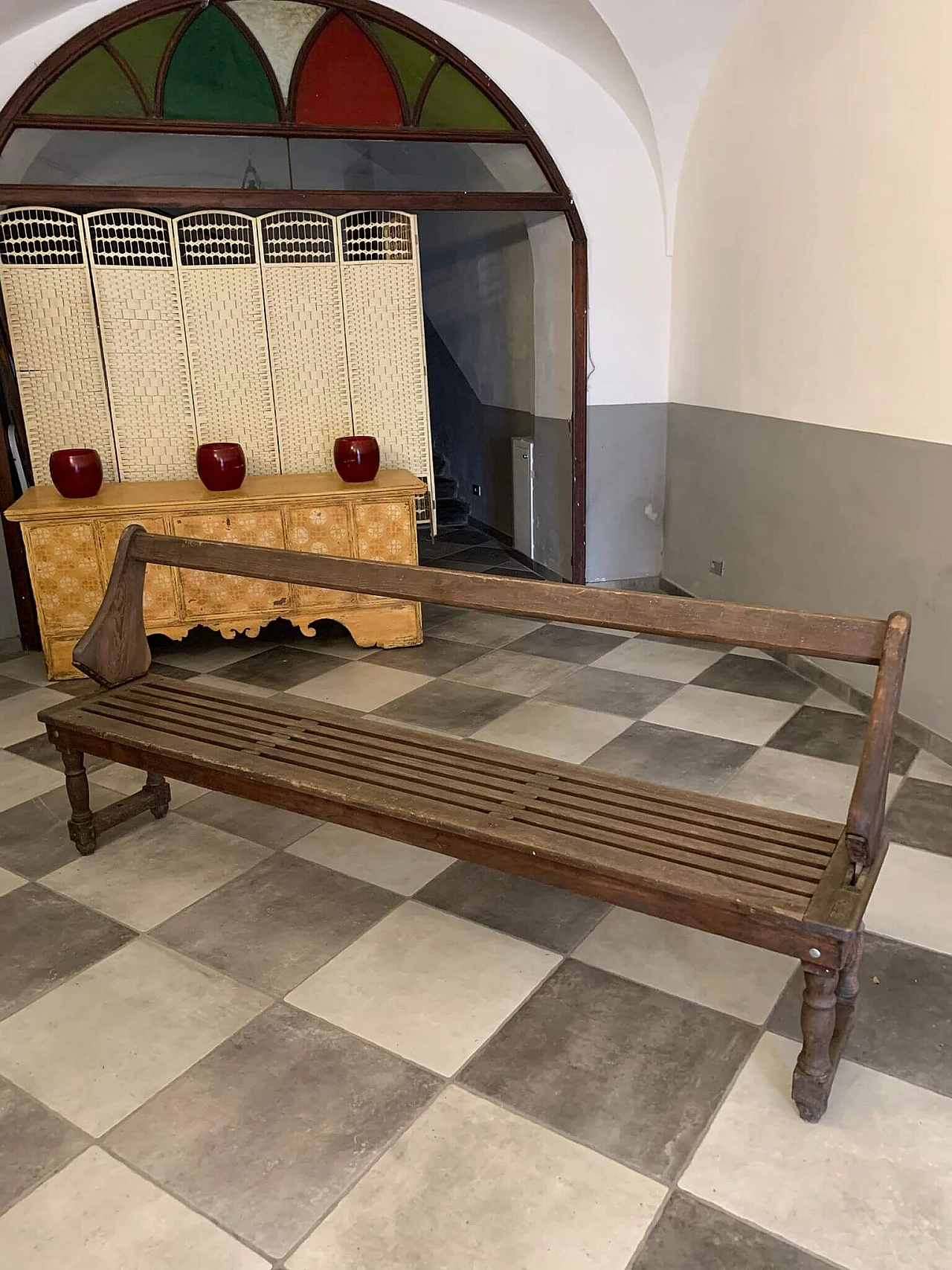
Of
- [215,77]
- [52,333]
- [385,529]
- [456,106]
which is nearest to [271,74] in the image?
[215,77]

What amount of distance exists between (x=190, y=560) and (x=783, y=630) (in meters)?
1.69

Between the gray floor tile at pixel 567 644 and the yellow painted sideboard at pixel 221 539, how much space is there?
0.54 metres

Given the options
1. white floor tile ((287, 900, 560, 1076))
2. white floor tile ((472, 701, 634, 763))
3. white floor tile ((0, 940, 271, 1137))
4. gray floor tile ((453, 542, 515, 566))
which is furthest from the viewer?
gray floor tile ((453, 542, 515, 566))

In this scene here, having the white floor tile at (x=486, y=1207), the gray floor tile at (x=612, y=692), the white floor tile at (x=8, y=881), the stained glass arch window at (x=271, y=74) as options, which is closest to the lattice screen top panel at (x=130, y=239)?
the stained glass arch window at (x=271, y=74)

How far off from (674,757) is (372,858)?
3.73 feet

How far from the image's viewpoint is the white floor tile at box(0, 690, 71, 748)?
364 cm

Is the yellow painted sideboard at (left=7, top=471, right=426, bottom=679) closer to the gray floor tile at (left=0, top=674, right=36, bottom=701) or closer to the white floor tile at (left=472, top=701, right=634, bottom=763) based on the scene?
the gray floor tile at (left=0, top=674, right=36, bottom=701)

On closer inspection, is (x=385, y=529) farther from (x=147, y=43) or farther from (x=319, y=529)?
(x=147, y=43)

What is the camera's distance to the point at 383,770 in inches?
90.4

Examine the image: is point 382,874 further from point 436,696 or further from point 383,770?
point 436,696

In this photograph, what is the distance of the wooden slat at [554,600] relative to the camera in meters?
1.77

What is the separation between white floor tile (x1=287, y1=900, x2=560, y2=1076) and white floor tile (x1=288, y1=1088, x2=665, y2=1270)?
0.67ft

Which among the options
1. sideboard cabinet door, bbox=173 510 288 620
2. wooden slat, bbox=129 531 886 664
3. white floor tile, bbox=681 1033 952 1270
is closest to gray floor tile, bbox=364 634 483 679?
sideboard cabinet door, bbox=173 510 288 620

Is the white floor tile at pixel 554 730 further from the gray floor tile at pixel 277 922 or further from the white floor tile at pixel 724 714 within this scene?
the gray floor tile at pixel 277 922
